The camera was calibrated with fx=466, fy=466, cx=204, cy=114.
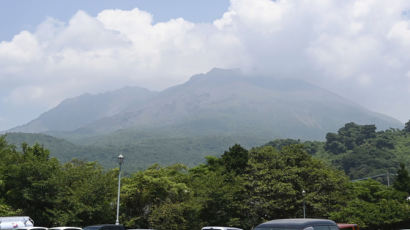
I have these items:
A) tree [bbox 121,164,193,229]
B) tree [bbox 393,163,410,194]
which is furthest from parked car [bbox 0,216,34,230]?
tree [bbox 393,163,410,194]

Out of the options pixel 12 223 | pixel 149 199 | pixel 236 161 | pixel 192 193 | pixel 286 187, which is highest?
pixel 236 161

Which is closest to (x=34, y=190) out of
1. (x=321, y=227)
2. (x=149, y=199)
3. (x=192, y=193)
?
(x=149, y=199)

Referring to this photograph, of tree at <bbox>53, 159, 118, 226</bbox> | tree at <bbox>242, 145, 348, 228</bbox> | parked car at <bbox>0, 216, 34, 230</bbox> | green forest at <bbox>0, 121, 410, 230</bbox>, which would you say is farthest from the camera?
tree at <bbox>242, 145, 348, 228</bbox>

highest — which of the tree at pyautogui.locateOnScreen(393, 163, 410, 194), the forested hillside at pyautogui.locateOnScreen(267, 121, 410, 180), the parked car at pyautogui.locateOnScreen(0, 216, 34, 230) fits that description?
the forested hillside at pyautogui.locateOnScreen(267, 121, 410, 180)

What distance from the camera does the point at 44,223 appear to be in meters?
34.5

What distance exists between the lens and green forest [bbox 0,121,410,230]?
3447 centimetres

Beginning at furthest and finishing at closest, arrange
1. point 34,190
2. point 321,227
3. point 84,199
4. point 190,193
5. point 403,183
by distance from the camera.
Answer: point 403,183 → point 190,193 → point 84,199 → point 34,190 → point 321,227

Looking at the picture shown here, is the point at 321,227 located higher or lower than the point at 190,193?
higher

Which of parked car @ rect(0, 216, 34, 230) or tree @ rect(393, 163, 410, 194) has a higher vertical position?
tree @ rect(393, 163, 410, 194)

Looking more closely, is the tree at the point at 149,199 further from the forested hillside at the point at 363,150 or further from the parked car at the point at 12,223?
the forested hillside at the point at 363,150

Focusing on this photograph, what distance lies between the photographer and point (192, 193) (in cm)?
3978

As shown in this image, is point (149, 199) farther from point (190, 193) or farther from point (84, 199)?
point (84, 199)

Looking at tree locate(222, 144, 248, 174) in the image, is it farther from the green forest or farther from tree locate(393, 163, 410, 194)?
tree locate(393, 163, 410, 194)

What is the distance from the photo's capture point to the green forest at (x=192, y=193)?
34469 mm
